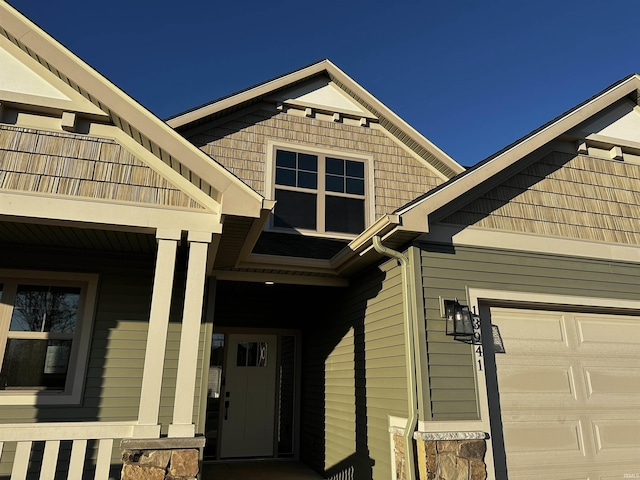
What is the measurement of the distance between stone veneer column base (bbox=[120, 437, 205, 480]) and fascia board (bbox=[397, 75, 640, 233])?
289 centimetres

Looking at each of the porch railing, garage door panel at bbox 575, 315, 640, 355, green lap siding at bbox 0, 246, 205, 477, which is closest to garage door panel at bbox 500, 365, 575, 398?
garage door panel at bbox 575, 315, 640, 355

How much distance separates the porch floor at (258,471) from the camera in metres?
6.45

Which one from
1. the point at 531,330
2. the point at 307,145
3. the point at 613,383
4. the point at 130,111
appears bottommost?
the point at 613,383

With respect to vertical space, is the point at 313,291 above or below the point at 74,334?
above

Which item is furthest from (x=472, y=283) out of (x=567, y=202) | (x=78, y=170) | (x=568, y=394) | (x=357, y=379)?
(x=78, y=170)

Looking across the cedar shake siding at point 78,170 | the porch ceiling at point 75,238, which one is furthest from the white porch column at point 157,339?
the porch ceiling at point 75,238

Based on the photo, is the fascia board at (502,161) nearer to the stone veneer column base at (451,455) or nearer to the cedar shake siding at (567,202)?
the cedar shake siding at (567,202)

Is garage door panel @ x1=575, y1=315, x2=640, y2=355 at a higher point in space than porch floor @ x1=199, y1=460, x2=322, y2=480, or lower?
higher

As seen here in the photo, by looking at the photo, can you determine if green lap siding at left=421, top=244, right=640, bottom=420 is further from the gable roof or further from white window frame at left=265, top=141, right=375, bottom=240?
the gable roof

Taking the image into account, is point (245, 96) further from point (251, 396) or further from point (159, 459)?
point (159, 459)

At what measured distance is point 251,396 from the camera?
26.0 ft

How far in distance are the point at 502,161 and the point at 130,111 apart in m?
4.05

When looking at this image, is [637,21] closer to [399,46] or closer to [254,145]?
[399,46]

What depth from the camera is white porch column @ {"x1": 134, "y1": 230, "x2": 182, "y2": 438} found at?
3783 mm
